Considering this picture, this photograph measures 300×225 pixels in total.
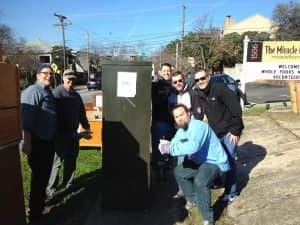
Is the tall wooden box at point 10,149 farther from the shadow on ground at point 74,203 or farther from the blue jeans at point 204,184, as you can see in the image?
the blue jeans at point 204,184

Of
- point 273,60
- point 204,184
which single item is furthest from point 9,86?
point 273,60

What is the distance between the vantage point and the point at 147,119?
6.08 m

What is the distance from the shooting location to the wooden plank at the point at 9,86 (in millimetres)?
4336

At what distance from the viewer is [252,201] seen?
629 centimetres

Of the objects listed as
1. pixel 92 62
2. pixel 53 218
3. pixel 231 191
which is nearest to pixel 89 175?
pixel 53 218

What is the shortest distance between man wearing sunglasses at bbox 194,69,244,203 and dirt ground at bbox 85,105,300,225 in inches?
13.8

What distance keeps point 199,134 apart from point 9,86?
6.64 feet

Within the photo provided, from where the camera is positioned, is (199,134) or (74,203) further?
(74,203)

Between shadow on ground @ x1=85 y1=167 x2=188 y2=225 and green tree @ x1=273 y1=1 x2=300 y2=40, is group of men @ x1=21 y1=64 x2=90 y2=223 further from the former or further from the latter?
green tree @ x1=273 y1=1 x2=300 y2=40

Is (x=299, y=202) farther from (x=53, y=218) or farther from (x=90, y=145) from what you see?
(x=90, y=145)

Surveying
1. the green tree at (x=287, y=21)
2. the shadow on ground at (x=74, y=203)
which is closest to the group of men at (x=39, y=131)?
the shadow on ground at (x=74, y=203)

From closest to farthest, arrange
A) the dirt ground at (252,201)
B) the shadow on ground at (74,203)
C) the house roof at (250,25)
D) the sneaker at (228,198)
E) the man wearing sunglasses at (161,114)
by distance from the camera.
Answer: the dirt ground at (252,201) < the shadow on ground at (74,203) < the sneaker at (228,198) < the man wearing sunglasses at (161,114) < the house roof at (250,25)

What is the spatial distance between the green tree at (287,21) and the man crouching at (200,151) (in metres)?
51.6

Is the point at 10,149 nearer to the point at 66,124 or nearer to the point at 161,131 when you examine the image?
the point at 66,124
